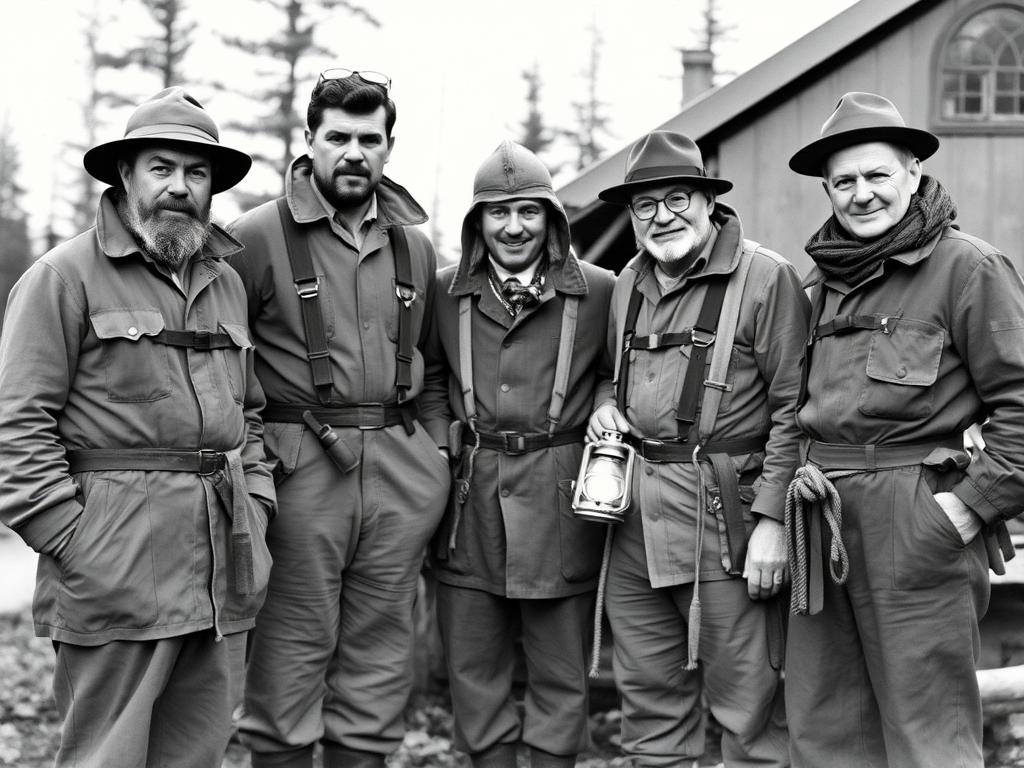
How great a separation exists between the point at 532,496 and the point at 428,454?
0.47 metres

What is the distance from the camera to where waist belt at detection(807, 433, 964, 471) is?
3.57 meters

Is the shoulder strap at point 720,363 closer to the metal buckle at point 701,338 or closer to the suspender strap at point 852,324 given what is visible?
the metal buckle at point 701,338

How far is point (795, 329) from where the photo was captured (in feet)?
13.2

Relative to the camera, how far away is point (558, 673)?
4.54m

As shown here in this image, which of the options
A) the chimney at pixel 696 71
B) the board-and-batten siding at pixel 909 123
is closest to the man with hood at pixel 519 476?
the board-and-batten siding at pixel 909 123

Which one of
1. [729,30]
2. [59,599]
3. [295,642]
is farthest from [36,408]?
[729,30]

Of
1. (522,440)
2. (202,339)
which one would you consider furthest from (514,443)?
(202,339)

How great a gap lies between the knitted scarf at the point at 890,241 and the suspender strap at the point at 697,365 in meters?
0.44

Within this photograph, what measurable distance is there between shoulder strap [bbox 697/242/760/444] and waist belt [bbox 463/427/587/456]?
66 centimetres

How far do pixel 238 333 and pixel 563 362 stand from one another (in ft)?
4.51

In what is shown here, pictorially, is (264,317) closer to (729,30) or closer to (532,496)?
(532,496)

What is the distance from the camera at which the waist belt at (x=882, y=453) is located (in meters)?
3.57

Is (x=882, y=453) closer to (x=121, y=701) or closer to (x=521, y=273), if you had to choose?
(x=521, y=273)

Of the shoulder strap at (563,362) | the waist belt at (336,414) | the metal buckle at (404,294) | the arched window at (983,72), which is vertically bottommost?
the waist belt at (336,414)
